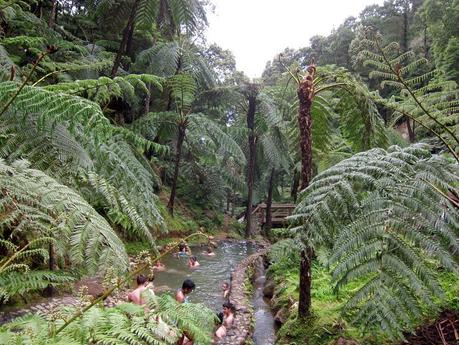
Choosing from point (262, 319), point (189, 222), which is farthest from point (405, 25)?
point (262, 319)

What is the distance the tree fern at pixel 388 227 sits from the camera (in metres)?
2.06

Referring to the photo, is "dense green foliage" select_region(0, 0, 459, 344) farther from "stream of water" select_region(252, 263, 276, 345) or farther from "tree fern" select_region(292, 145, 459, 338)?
"stream of water" select_region(252, 263, 276, 345)

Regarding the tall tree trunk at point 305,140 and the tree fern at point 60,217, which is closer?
the tree fern at point 60,217

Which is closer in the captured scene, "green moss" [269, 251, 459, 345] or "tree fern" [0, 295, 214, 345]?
"tree fern" [0, 295, 214, 345]

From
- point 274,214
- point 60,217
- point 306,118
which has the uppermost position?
point 306,118

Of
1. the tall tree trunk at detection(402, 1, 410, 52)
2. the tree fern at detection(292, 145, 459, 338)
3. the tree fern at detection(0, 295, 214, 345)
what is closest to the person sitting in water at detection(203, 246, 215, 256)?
the tree fern at detection(292, 145, 459, 338)

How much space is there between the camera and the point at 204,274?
24.1 feet

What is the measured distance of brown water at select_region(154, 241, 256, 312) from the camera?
586 centimetres

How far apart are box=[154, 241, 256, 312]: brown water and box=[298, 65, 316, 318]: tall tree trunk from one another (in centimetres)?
192

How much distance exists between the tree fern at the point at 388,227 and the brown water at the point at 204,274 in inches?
130

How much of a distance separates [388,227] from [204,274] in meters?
5.56

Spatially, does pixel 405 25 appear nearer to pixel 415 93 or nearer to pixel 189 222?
pixel 189 222

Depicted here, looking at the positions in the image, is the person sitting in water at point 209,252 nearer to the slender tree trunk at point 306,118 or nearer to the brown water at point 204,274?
the brown water at point 204,274

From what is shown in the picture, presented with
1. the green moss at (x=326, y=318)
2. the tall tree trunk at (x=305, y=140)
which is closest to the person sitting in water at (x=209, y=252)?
the green moss at (x=326, y=318)
